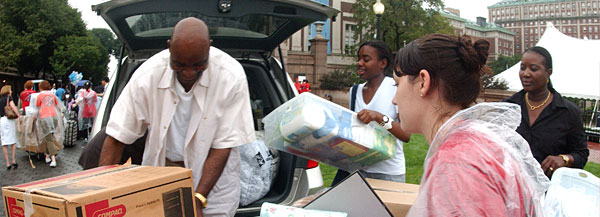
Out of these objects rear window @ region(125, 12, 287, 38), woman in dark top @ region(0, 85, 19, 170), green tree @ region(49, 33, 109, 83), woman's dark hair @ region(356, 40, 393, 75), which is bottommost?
woman in dark top @ region(0, 85, 19, 170)

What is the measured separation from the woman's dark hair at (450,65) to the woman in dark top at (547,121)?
6.34 ft

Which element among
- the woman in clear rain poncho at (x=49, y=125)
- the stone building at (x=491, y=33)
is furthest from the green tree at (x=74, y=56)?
the stone building at (x=491, y=33)

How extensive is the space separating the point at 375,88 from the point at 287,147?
0.90 metres

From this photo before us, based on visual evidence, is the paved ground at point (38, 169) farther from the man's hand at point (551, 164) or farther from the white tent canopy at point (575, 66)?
the man's hand at point (551, 164)

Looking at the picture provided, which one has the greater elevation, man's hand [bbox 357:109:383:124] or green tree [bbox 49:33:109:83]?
green tree [bbox 49:33:109:83]

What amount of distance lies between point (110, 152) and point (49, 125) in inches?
324

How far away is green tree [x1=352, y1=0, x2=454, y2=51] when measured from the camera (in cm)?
3234

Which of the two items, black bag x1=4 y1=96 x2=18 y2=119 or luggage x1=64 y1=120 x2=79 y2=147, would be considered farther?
luggage x1=64 y1=120 x2=79 y2=147

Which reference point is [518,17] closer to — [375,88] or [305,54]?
[305,54]

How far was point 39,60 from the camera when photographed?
1827 inches

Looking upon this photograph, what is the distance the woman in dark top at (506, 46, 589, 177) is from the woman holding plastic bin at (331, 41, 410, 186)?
2.95ft

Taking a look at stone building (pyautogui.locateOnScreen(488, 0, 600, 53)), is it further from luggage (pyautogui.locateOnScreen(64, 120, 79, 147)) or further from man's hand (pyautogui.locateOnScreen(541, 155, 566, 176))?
man's hand (pyautogui.locateOnScreen(541, 155, 566, 176))

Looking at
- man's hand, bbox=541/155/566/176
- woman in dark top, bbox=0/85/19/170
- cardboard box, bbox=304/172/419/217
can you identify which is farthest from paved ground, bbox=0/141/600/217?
man's hand, bbox=541/155/566/176

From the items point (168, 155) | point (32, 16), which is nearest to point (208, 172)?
point (168, 155)
